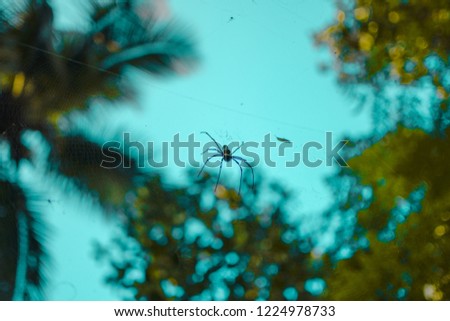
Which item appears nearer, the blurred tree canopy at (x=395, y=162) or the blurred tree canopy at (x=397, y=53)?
the blurred tree canopy at (x=395, y=162)

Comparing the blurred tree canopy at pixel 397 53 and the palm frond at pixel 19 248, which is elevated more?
the blurred tree canopy at pixel 397 53

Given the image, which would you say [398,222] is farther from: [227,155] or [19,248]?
[19,248]

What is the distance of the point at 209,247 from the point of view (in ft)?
6.39

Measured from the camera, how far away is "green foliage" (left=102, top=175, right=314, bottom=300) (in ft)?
6.28

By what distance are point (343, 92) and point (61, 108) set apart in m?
1.08

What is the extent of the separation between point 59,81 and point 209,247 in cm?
84

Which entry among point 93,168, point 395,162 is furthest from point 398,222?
point 93,168

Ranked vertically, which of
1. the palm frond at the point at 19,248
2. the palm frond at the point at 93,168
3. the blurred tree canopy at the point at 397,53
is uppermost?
the blurred tree canopy at the point at 397,53

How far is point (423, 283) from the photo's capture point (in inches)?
74.5

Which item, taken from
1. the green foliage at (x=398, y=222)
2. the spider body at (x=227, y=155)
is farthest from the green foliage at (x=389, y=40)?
the spider body at (x=227, y=155)

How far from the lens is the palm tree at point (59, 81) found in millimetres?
1907

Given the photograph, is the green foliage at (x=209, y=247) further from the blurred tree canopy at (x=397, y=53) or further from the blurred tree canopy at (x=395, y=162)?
the blurred tree canopy at (x=397, y=53)
